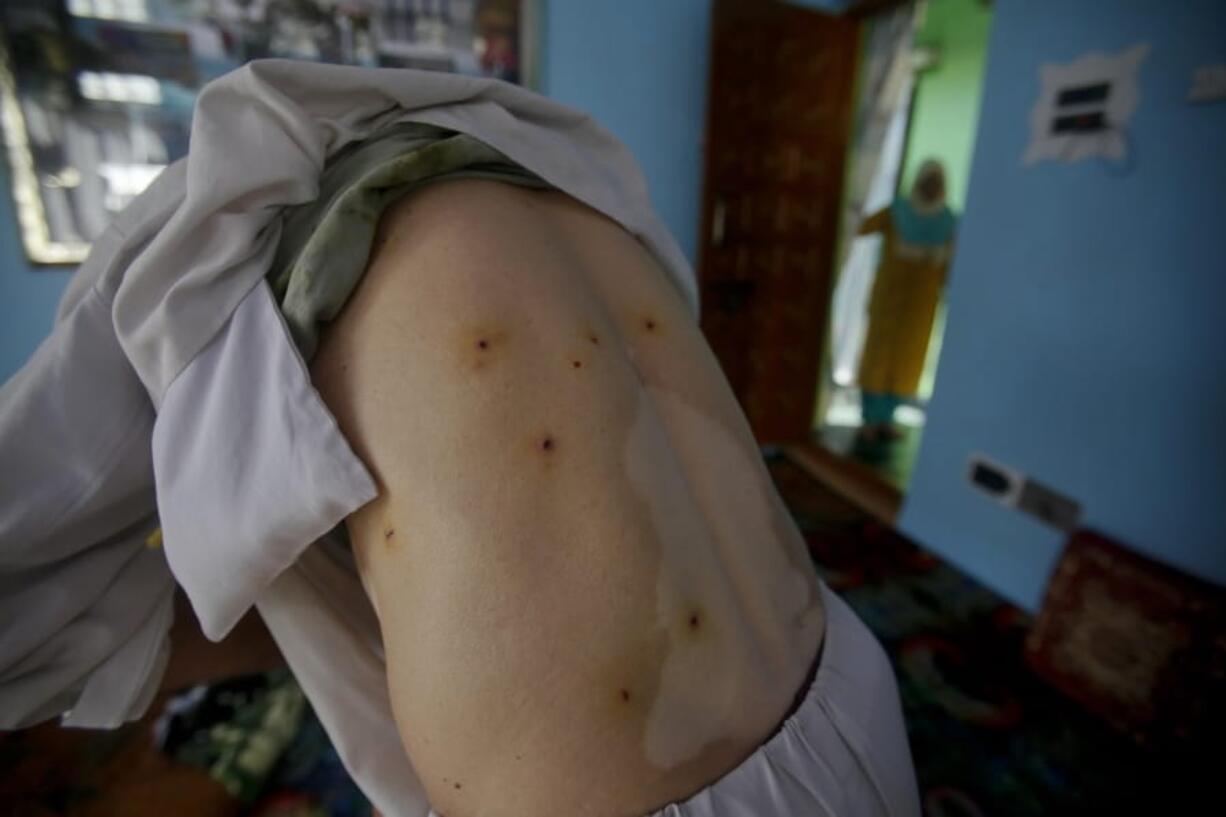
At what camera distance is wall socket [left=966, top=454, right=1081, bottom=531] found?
1563 millimetres

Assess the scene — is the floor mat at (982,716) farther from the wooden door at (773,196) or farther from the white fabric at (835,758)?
the wooden door at (773,196)

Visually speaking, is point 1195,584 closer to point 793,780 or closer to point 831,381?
point 793,780

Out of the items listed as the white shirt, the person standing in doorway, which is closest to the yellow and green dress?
the person standing in doorway

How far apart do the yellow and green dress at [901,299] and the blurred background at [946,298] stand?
66mm

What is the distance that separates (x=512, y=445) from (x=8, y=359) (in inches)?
96.2

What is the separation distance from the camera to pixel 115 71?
1.81m

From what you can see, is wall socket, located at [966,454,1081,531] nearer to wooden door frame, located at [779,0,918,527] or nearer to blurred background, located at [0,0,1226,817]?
blurred background, located at [0,0,1226,817]

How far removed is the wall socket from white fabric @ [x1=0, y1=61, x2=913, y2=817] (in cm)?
142

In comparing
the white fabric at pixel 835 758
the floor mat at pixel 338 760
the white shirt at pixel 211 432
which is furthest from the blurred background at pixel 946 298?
the white fabric at pixel 835 758

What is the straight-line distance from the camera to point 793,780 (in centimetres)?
39

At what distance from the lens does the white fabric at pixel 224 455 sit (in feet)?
1.32

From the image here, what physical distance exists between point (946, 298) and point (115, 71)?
2659mm

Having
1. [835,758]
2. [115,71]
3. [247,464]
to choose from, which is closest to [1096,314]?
[835,758]

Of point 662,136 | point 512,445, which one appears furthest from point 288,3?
point 512,445
